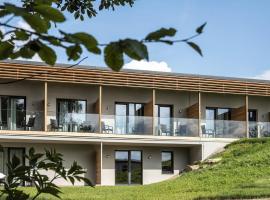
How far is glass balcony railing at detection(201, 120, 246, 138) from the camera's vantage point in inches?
1113

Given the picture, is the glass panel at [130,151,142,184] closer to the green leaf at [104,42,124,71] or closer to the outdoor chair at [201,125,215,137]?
the outdoor chair at [201,125,215,137]

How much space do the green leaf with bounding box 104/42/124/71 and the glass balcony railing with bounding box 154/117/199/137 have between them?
25.6m

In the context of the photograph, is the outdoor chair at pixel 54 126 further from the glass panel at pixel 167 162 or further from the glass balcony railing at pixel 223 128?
the glass balcony railing at pixel 223 128

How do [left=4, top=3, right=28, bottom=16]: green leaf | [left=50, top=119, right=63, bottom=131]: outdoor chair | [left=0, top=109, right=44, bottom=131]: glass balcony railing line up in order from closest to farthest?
[left=4, top=3, right=28, bottom=16]: green leaf
[left=0, top=109, right=44, bottom=131]: glass balcony railing
[left=50, top=119, right=63, bottom=131]: outdoor chair

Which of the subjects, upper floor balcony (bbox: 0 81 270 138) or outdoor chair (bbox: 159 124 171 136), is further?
outdoor chair (bbox: 159 124 171 136)

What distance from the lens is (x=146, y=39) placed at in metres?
1.28

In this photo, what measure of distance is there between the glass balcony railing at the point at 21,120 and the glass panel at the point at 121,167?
14.5 ft

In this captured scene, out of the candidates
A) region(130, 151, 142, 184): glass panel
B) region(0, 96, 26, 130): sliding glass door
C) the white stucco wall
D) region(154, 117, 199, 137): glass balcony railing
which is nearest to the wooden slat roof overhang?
region(0, 96, 26, 130): sliding glass door

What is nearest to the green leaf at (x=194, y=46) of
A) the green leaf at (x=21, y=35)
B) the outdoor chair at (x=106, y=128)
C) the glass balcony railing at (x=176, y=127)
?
the green leaf at (x=21, y=35)

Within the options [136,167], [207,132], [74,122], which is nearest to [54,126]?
[74,122]

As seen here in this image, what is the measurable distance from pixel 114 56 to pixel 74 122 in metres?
24.7

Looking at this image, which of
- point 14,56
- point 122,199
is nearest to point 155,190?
point 122,199

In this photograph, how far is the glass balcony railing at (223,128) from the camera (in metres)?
28.3

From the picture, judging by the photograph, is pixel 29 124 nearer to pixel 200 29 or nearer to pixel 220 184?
pixel 220 184
